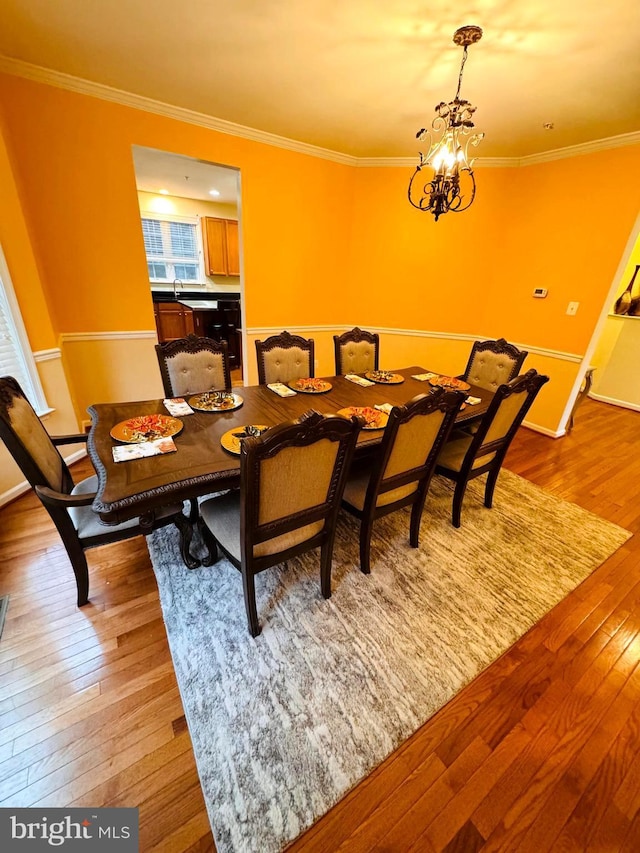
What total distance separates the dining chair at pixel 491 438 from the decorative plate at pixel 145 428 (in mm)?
1589

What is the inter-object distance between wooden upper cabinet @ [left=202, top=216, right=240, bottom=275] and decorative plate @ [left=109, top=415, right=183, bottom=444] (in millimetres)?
5434

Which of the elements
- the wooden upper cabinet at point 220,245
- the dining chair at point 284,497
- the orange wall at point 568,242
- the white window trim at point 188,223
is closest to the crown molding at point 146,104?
the orange wall at point 568,242

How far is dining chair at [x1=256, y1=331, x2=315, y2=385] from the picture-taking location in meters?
2.46

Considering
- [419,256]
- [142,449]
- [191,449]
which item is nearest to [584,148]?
[419,256]

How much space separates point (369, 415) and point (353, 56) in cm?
215

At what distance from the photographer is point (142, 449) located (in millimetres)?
1394

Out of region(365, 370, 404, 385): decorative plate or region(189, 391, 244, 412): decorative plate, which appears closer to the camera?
region(189, 391, 244, 412): decorative plate

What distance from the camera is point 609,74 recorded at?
6.39 feet

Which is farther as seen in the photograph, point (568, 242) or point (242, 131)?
point (568, 242)

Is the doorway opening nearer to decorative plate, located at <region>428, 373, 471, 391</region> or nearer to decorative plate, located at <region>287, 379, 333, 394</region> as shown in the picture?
decorative plate, located at <region>287, 379, 333, 394</region>

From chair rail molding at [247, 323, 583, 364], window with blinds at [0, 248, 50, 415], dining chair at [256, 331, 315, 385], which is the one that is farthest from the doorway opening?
window with blinds at [0, 248, 50, 415]

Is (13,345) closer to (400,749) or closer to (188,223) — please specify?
(400,749)

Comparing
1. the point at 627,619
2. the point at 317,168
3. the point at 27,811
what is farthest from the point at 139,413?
the point at 317,168

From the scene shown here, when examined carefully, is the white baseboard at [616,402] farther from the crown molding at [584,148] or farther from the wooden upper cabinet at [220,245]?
the wooden upper cabinet at [220,245]
